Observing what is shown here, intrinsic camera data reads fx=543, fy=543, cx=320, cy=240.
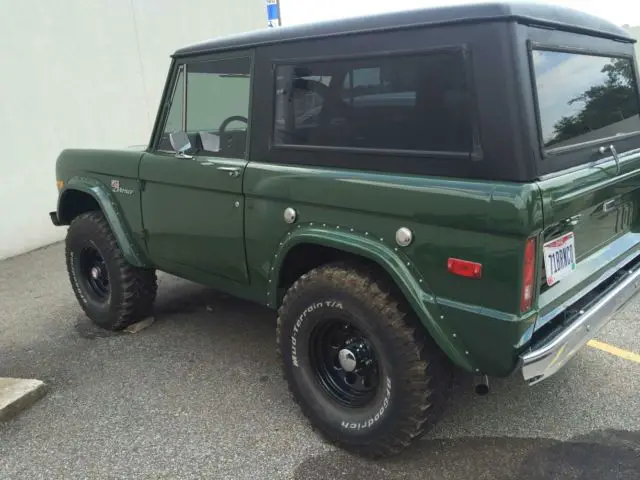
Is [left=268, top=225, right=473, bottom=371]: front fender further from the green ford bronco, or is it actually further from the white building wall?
the white building wall

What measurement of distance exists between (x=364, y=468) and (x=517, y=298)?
1.10 meters

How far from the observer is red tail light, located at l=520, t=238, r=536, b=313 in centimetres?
194

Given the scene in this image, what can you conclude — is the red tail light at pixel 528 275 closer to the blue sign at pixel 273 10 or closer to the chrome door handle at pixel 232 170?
the chrome door handle at pixel 232 170

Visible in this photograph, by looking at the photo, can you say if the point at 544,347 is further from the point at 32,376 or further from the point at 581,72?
the point at 32,376

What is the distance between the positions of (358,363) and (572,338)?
0.93 metres

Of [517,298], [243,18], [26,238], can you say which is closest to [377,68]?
[517,298]

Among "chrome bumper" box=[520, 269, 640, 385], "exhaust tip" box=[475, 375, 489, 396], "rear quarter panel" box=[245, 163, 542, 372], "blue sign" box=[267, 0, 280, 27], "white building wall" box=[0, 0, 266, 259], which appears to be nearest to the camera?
"rear quarter panel" box=[245, 163, 542, 372]

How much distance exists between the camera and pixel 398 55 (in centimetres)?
227

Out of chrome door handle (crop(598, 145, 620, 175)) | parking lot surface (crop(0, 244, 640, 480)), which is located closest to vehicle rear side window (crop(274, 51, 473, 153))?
chrome door handle (crop(598, 145, 620, 175))

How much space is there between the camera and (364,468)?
8.11ft

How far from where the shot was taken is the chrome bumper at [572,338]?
6.71 ft

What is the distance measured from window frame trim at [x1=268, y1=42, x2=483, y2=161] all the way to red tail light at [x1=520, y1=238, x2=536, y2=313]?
0.38 m

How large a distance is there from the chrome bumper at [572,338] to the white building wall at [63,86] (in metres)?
5.97

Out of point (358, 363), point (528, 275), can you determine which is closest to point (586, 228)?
point (528, 275)
